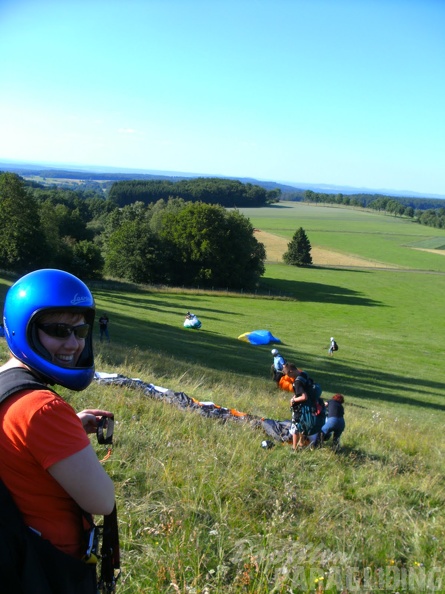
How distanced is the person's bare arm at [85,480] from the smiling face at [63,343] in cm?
43

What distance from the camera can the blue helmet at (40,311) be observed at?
205cm

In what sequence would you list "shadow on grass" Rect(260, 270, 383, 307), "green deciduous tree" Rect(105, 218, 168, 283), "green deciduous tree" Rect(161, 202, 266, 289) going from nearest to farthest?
"shadow on grass" Rect(260, 270, 383, 307), "green deciduous tree" Rect(105, 218, 168, 283), "green deciduous tree" Rect(161, 202, 266, 289)

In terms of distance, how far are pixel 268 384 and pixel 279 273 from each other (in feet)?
183

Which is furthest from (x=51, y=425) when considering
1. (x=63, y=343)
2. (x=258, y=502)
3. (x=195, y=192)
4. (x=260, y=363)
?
(x=195, y=192)

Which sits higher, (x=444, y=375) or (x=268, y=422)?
(x=268, y=422)

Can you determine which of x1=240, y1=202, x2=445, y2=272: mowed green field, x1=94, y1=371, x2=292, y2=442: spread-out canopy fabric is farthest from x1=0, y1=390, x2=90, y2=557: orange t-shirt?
x1=240, y1=202, x2=445, y2=272: mowed green field

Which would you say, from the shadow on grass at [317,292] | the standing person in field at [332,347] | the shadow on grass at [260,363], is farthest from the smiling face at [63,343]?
the shadow on grass at [317,292]

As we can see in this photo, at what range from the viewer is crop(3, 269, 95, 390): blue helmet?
80.6 inches

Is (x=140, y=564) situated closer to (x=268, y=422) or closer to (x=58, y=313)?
(x=58, y=313)

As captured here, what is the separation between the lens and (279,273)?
7256 centimetres

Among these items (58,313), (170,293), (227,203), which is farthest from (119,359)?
(227,203)

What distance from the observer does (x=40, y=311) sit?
2.08m

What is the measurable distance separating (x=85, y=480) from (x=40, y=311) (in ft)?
2.28

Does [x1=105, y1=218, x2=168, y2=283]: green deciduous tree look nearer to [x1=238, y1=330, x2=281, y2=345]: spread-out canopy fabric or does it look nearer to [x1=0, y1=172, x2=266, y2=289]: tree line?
[x1=0, y1=172, x2=266, y2=289]: tree line
